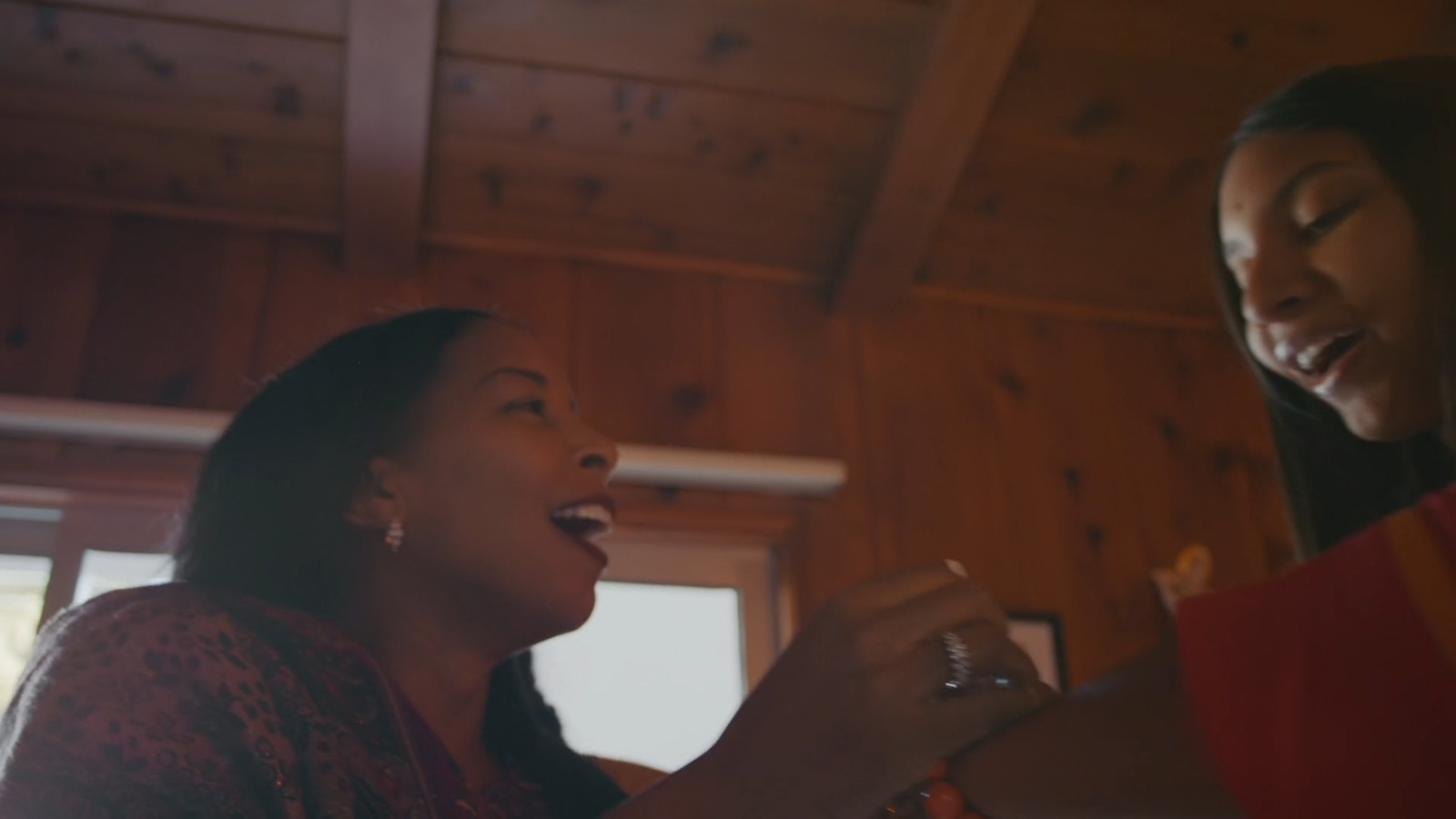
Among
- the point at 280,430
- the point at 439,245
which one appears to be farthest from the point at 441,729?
the point at 439,245

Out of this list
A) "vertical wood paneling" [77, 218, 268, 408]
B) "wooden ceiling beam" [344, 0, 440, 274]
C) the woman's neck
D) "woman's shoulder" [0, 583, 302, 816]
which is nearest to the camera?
"woman's shoulder" [0, 583, 302, 816]

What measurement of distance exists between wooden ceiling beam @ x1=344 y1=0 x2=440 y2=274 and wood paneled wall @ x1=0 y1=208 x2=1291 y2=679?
9 cm

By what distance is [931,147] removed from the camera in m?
2.17

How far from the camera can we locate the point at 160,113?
211 centimetres

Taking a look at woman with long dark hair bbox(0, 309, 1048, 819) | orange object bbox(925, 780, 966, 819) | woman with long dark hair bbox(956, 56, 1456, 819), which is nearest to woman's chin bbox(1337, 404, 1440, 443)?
woman with long dark hair bbox(956, 56, 1456, 819)

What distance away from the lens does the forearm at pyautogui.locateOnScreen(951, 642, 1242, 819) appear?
54cm

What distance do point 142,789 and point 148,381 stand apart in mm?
1593

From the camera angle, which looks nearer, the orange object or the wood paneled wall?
the orange object

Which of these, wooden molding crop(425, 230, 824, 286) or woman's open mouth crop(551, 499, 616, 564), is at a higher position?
wooden molding crop(425, 230, 824, 286)

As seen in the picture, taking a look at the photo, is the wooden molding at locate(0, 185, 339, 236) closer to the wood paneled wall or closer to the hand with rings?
the wood paneled wall

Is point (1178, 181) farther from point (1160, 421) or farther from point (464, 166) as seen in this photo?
point (464, 166)

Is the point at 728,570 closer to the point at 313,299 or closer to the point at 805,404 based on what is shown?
the point at 805,404

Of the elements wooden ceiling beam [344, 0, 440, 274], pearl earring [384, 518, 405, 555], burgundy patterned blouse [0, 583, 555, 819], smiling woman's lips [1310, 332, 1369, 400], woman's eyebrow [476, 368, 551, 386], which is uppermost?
wooden ceiling beam [344, 0, 440, 274]

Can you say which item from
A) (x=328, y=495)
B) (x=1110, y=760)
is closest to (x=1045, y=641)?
(x=328, y=495)
